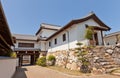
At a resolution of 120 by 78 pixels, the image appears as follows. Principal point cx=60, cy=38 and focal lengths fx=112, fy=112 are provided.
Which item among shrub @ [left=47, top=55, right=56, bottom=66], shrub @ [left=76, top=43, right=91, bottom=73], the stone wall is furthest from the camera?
shrub @ [left=47, top=55, right=56, bottom=66]

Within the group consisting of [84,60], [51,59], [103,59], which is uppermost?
[103,59]

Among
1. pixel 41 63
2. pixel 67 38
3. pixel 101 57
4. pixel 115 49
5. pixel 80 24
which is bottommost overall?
pixel 41 63

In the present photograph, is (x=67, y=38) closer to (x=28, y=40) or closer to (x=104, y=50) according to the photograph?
(x=104, y=50)

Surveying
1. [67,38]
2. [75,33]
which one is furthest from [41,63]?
[75,33]

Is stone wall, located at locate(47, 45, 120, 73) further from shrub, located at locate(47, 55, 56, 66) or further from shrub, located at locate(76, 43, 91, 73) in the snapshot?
shrub, located at locate(47, 55, 56, 66)

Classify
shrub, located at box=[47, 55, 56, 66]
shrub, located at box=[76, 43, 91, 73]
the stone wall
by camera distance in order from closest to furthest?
the stone wall < shrub, located at box=[76, 43, 91, 73] < shrub, located at box=[47, 55, 56, 66]

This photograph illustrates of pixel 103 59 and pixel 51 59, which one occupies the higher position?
pixel 103 59

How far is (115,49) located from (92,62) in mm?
2531

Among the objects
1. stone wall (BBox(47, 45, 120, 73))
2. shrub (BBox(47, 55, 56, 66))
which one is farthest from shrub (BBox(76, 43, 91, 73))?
shrub (BBox(47, 55, 56, 66))

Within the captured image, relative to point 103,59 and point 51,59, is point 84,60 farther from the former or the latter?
point 51,59

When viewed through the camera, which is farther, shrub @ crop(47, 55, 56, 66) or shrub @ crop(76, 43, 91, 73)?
shrub @ crop(47, 55, 56, 66)

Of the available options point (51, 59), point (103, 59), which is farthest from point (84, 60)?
point (51, 59)

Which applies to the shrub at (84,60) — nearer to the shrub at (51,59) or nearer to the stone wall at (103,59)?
the stone wall at (103,59)

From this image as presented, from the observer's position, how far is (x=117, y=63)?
8914 millimetres
